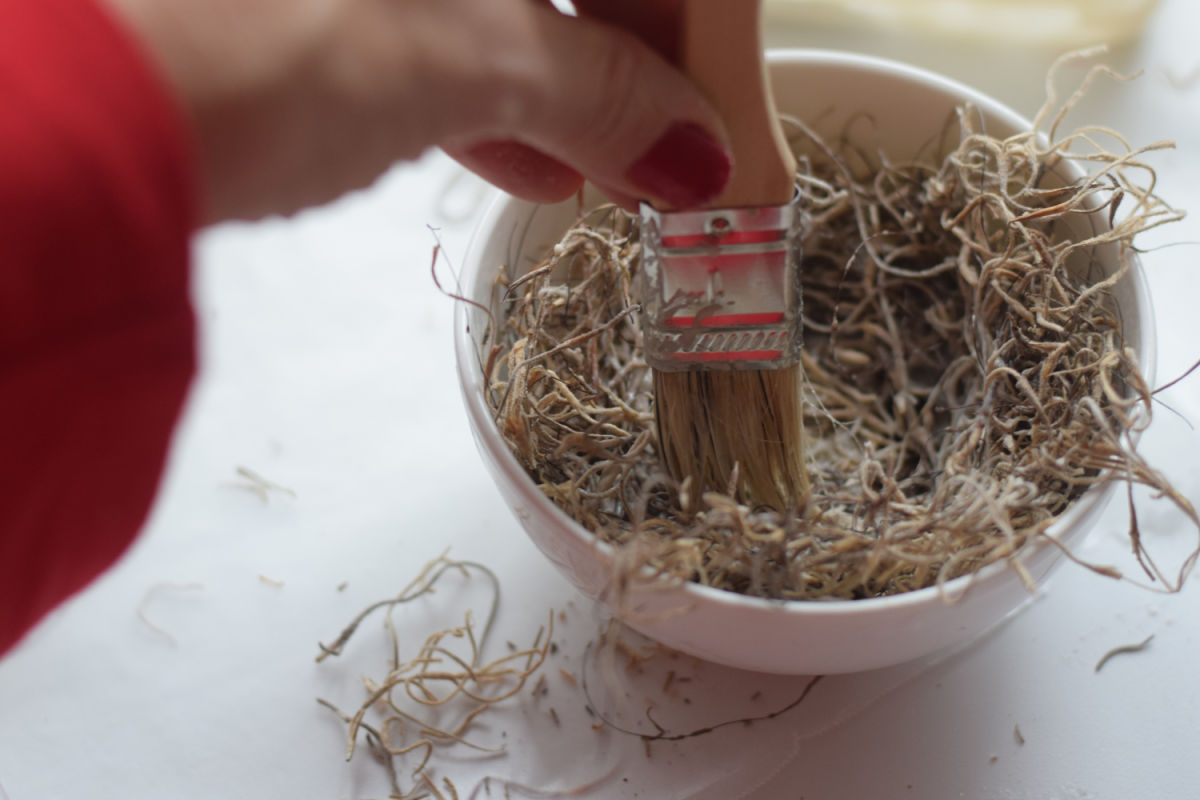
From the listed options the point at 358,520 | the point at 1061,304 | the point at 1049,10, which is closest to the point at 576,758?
the point at 358,520

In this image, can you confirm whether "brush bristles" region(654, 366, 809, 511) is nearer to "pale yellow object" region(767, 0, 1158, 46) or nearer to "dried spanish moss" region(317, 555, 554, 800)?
"dried spanish moss" region(317, 555, 554, 800)

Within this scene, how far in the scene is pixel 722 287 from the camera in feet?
1.57

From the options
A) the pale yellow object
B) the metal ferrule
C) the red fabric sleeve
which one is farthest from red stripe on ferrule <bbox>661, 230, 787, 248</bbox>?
the pale yellow object

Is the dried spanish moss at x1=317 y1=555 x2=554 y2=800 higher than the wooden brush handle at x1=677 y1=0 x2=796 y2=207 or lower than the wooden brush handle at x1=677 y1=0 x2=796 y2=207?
lower

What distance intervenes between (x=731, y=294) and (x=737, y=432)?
8cm

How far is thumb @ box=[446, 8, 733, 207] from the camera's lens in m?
0.39

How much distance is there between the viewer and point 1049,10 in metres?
0.77

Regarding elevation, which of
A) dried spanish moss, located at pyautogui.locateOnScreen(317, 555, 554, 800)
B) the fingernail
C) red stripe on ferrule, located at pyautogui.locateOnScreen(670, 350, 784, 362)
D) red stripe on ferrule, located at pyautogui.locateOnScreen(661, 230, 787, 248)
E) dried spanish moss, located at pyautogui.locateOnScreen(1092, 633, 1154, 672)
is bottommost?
dried spanish moss, located at pyautogui.locateOnScreen(317, 555, 554, 800)

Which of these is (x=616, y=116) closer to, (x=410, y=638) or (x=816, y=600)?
(x=816, y=600)

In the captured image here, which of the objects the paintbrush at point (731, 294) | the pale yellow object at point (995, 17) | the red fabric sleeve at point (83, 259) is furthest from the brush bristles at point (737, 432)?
the pale yellow object at point (995, 17)

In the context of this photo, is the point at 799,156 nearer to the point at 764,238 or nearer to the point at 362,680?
the point at 764,238

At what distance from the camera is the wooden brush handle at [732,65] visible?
41cm

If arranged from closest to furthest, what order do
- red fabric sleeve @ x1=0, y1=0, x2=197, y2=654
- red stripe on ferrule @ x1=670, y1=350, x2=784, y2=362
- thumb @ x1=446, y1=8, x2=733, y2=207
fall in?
red fabric sleeve @ x1=0, y1=0, x2=197, y2=654 → thumb @ x1=446, y1=8, x2=733, y2=207 → red stripe on ferrule @ x1=670, y1=350, x2=784, y2=362

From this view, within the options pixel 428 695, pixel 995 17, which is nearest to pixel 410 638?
pixel 428 695
